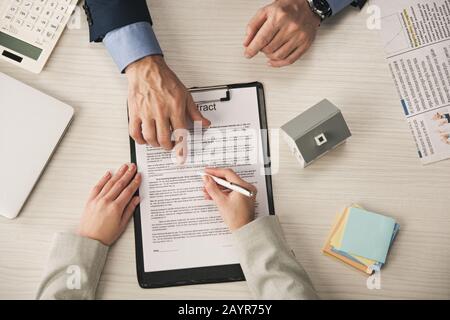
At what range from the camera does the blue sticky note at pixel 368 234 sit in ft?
2.90

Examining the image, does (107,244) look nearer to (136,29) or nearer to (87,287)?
(87,287)

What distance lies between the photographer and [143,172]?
3.17 ft

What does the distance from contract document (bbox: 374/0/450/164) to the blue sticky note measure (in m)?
0.18

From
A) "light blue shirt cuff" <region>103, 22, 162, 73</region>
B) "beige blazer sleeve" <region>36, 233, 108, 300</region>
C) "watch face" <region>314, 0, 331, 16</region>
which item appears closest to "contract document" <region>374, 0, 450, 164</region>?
"watch face" <region>314, 0, 331, 16</region>

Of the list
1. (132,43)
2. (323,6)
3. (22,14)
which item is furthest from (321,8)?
(22,14)

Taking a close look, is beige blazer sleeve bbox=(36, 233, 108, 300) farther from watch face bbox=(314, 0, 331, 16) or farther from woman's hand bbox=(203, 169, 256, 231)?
watch face bbox=(314, 0, 331, 16)

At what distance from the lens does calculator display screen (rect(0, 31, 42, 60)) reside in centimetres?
103

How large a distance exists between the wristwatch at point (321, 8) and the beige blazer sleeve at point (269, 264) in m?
0.49

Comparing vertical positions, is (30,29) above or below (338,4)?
above

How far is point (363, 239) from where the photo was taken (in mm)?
891

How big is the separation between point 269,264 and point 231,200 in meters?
0.15

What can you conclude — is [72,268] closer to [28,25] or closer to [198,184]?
[198,184]

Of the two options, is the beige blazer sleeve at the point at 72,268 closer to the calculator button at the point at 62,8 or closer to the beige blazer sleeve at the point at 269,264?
the beige blazer sleeve at the point at 269,264
